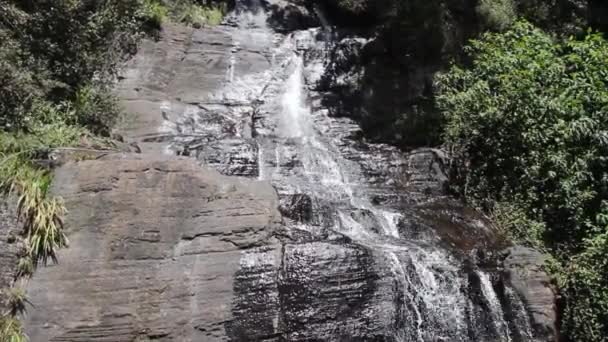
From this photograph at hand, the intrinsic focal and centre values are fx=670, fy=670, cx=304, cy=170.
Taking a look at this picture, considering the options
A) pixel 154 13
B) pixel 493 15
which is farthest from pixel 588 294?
pixel 154 13

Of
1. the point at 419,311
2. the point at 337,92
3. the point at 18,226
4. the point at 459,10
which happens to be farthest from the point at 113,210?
the point at 459,10

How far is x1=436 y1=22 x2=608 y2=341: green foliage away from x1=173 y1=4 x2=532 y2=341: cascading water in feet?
4.55

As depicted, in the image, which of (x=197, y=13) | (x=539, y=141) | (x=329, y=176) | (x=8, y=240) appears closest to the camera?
(x=8, y=240)

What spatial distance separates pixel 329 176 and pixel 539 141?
3735 millimetres

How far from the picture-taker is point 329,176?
485 inches

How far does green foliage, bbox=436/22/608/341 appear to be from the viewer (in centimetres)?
1073

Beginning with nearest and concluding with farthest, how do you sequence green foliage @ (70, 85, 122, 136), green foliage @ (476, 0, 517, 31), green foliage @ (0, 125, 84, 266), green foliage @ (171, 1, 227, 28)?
1. green foliage @ (0, 125, 84, 266)
2. green foliage @ (70, 85, 122, 136)
3. green foliage @ (476, 0, 517, 31)
4. green foliage @ (171, 1, 227, 28)

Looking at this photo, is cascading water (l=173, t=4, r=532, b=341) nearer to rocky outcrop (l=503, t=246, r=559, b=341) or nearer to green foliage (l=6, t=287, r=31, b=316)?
rocky outcrop (l=503, t=246, r=559, b=341)

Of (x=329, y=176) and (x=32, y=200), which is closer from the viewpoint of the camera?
(x=32, y=200)

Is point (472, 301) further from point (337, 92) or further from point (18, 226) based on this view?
point (337, 92)

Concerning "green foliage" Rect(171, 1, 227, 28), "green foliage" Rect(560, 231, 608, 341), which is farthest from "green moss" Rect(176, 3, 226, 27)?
"green foliage" Rect(560, 231, 608, 341)

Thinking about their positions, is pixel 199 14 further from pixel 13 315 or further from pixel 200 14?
pixel 13 315

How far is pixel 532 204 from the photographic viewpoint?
11.2 m

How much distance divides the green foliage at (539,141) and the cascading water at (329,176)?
4.55 feet
